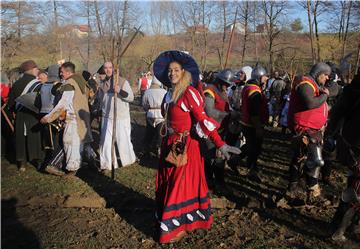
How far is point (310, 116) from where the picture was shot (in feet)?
17.0

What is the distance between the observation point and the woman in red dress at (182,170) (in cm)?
420

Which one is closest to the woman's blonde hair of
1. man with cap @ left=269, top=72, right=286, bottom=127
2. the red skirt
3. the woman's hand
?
the red skirt

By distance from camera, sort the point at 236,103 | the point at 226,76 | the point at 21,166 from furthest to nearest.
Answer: the point at 236,103 < the point at 21,166 < the point at 226,76

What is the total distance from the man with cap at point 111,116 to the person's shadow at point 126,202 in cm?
50

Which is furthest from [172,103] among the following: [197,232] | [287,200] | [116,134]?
[116,134]

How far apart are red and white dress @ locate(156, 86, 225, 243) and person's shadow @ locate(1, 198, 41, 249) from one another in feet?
5.02

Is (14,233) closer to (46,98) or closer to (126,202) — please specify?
(126,202)

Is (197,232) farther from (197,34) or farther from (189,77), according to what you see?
(197,34)

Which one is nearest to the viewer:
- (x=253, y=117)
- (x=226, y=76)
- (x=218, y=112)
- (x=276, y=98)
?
(x=218, y=112)

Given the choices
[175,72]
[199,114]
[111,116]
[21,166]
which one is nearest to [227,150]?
[199,114]

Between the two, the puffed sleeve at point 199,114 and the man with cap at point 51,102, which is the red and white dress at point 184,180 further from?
the man with cap at point 51,102

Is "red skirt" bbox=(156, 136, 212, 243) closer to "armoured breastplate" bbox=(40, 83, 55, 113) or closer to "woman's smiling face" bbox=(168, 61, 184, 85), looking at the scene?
"woman's smiling face" bbox=(168, 61, 184, 85)

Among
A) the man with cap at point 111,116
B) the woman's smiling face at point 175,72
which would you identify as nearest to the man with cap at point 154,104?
the man with cap at point 111,116

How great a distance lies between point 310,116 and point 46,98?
16.0 feet
